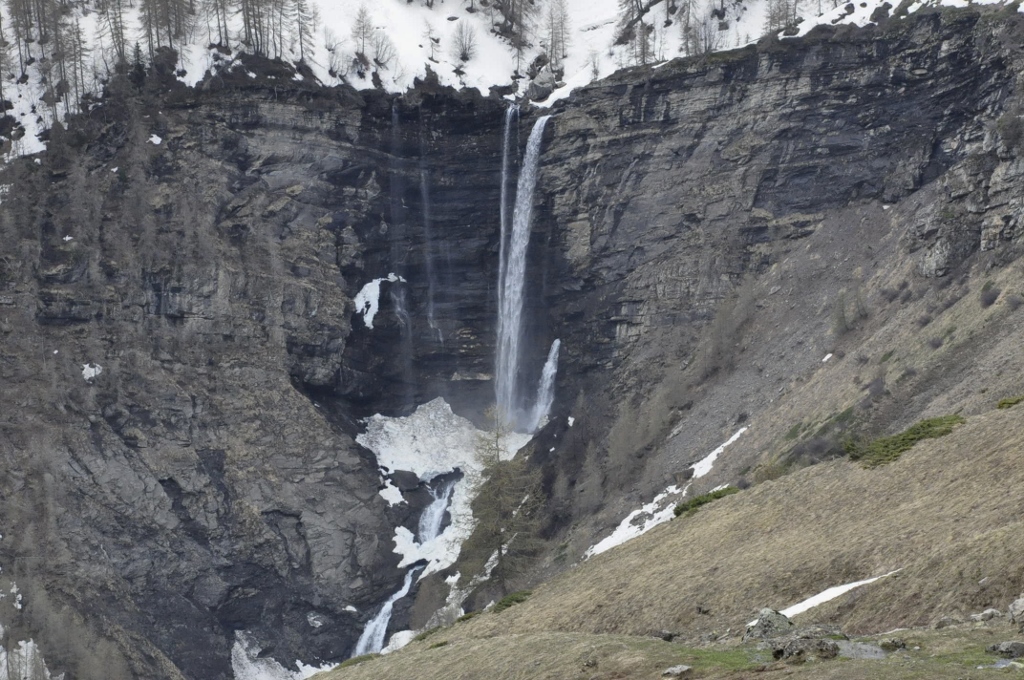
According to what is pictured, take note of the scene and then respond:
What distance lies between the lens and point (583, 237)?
243ft

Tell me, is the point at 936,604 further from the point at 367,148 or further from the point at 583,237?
the point at 367,148

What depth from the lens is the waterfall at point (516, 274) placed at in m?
75.2

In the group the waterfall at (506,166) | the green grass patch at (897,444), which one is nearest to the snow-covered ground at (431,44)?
the waterfall at (506,166)

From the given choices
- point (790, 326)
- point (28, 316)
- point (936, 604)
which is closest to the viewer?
point (936, 604)

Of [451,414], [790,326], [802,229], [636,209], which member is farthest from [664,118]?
[451,414]

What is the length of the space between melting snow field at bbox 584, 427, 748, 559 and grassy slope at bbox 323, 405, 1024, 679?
16.3m

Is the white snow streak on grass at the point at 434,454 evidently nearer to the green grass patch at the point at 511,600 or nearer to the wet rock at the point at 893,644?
the green grass patch at the point at 511,600

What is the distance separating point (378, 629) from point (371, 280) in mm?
22941

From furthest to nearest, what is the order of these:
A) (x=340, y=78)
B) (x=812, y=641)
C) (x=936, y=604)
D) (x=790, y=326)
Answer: (x=340, y=78) < (x=790, y=326) < (x=936, y=604) < (x=812, y=641)

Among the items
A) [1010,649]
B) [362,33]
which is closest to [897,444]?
[1010,649]

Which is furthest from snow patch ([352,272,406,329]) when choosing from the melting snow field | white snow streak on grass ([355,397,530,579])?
the melting snow field

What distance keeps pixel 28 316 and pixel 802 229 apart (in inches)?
1719

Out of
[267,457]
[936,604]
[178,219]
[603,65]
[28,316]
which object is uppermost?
[603,65]

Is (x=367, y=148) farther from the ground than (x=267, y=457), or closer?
farther from the ground
